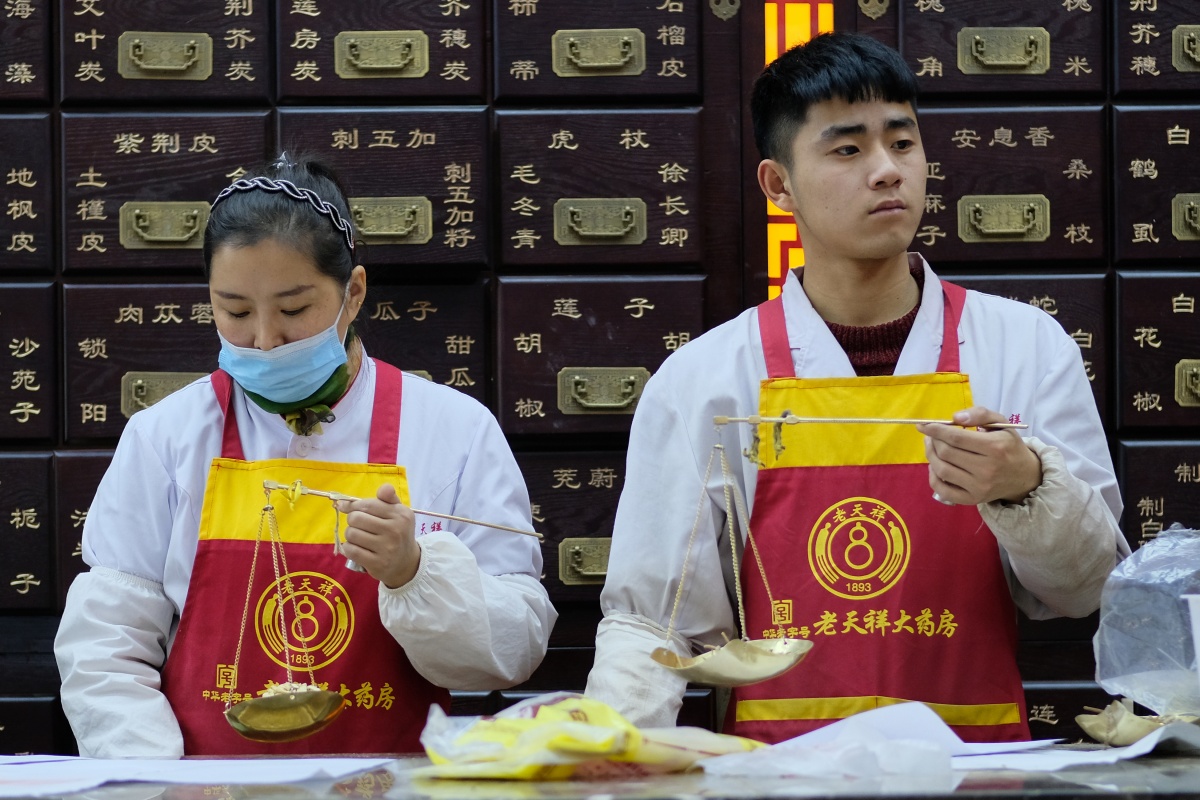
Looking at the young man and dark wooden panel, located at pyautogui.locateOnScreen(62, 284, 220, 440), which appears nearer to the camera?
the young man

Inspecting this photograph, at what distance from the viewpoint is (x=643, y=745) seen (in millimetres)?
1212

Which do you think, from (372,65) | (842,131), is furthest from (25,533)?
(842,131)

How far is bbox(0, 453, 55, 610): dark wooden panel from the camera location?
268cm

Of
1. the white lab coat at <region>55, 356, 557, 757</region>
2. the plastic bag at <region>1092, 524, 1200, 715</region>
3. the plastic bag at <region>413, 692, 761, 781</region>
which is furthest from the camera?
the white lab coat at <region>55, 356, 557, 757</region>

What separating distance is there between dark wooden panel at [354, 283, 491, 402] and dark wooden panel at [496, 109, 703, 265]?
14 cm

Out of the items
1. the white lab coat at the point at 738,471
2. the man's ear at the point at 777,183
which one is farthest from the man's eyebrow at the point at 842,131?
the white lab coat at the point at 738,471

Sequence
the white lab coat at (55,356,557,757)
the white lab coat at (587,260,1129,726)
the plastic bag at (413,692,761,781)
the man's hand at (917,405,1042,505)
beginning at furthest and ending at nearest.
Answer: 1. the white lab coat at (55,356,557,757)
2. the white lab coat at (587,260,1129,726)
3. the man's hand at (917,405,1042,505)
4. the plastic bag at (413,692,761,781)

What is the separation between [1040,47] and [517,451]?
1354mm

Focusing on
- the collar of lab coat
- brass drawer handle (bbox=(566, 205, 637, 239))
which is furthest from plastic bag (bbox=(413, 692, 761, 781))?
brass drawer handle (bbox=(566, 205, 637, 239))

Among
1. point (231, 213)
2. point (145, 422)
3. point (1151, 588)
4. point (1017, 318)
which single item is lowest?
point (1151, 588)

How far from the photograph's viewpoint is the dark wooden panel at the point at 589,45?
2.71 meters

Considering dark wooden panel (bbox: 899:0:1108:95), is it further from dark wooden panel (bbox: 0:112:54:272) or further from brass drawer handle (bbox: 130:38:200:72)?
dark wooden panel (bbox: 0:112:54:272)

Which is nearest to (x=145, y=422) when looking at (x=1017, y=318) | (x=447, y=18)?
(x=447, y=18)

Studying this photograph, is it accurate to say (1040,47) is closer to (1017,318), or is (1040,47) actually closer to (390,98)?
(1017,318)
